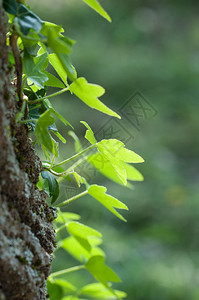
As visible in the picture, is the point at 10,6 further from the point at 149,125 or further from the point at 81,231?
the point at 149,125

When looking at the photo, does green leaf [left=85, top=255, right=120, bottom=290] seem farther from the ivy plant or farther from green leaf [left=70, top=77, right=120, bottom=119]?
green leaf [left=70, top=77, right=120, bottom=119]

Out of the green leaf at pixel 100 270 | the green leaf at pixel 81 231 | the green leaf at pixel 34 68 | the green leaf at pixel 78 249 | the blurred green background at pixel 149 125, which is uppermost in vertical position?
the green leaf at pixel 34 68

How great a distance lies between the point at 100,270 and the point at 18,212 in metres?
0.21

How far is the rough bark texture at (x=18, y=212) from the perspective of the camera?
305mm

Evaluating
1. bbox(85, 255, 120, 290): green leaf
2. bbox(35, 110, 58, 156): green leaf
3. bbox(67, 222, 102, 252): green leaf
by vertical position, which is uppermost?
bbox(35, 110, 58, 156): green leaf

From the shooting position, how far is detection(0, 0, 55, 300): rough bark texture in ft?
1.00

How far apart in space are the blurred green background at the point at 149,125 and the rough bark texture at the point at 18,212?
1118 mm

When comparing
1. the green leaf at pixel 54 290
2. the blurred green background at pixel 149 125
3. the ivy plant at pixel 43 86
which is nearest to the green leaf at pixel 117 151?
the ivy plant at pixel 43 86

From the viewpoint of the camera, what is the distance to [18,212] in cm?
34

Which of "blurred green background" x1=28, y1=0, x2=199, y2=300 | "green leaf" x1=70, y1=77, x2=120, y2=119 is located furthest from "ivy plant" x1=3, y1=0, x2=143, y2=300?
"blurred green background" x1=28, y1=0, x2=199, y2=300

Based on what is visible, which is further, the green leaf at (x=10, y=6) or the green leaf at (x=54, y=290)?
the green leaf at (x=54, y=290)

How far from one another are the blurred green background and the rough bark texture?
112cm

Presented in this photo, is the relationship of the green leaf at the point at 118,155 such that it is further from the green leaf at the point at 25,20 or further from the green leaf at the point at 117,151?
the green leaf at the point at 25,20

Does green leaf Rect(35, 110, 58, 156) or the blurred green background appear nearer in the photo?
green leaf Rect(35, 110, 58, 156)
